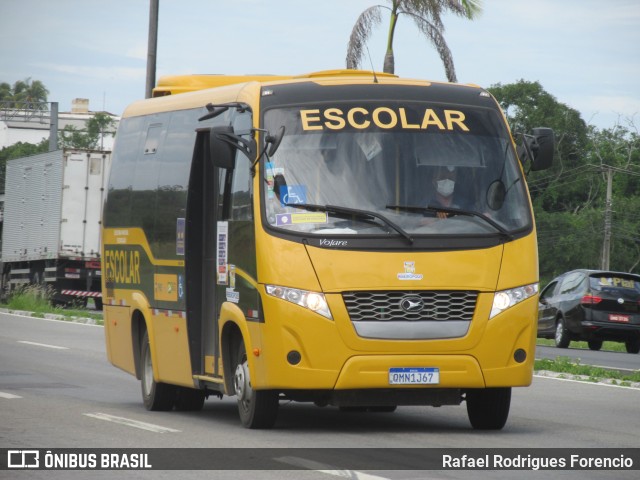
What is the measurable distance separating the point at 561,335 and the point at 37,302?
657 inches

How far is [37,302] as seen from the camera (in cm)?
4356

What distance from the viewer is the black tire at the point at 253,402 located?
1312 cm

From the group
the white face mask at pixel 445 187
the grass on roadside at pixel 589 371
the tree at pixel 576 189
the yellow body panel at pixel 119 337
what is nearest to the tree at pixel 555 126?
the tree at pixel 576 189

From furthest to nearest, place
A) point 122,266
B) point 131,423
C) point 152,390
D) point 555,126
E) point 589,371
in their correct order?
point 555,126 < point 589,371 < point 122,266 < point 152,390 < point 131,423

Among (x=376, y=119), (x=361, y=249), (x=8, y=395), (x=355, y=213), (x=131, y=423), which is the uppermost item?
(x=376, y=119)

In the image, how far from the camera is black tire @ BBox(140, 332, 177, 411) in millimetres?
15898

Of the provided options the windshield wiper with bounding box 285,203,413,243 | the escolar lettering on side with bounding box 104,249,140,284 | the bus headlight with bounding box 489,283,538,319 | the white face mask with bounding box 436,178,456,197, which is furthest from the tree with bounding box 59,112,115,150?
the bus headlight with bounding box 489,283,538,319

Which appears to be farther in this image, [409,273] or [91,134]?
[91,134]

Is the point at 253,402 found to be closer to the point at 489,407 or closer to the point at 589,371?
the point at 489,407

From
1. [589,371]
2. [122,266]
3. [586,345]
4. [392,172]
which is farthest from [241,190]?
[586,345]

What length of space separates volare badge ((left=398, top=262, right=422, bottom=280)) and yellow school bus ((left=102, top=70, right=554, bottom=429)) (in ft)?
0.04

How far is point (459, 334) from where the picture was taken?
12.7 metres

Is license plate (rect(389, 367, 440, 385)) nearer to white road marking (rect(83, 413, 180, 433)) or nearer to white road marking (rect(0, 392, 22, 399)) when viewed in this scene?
white road marking (rect(83, 413, 180, 433))

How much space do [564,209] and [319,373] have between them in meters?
81.5
